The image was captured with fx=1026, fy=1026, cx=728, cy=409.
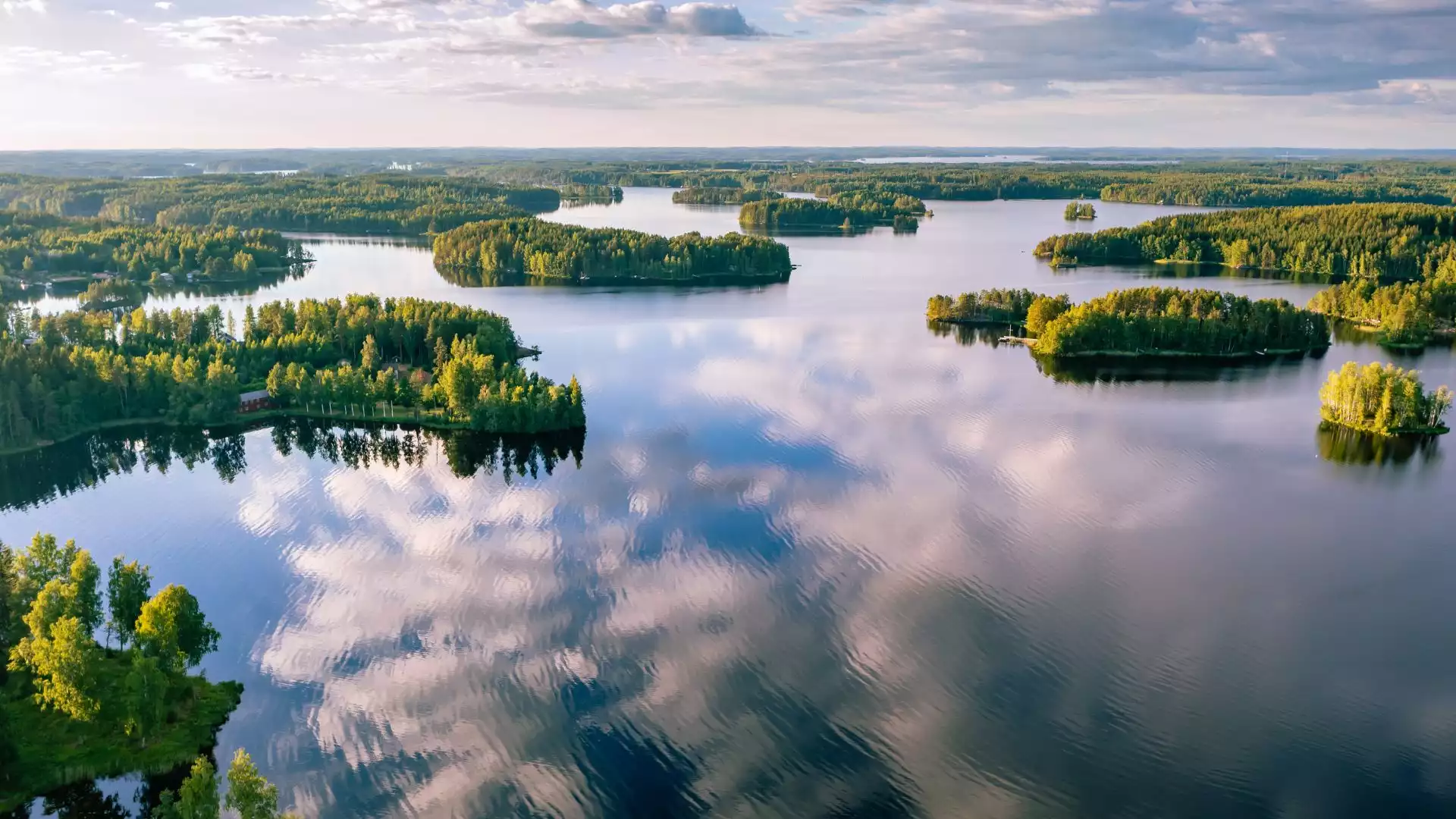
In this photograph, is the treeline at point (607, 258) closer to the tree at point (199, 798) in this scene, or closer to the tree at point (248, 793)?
the tree at point (199, 798)

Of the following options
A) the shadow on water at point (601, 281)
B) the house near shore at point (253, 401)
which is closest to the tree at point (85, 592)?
the house near shore at point (253, 401)

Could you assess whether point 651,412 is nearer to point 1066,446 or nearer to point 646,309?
point 1066,446

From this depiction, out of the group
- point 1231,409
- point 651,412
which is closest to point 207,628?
point 651,412

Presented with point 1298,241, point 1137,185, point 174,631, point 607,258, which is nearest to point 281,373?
point 174,631

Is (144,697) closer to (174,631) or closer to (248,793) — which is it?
(174,631)

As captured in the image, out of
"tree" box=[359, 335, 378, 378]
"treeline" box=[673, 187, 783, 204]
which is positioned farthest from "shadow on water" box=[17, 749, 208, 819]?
"treeline" box=[673, 187, 783, 204]

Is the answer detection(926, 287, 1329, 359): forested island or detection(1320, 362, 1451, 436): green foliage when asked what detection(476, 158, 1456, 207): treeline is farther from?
detection(1320, 362, 1451, 436): green foliage
